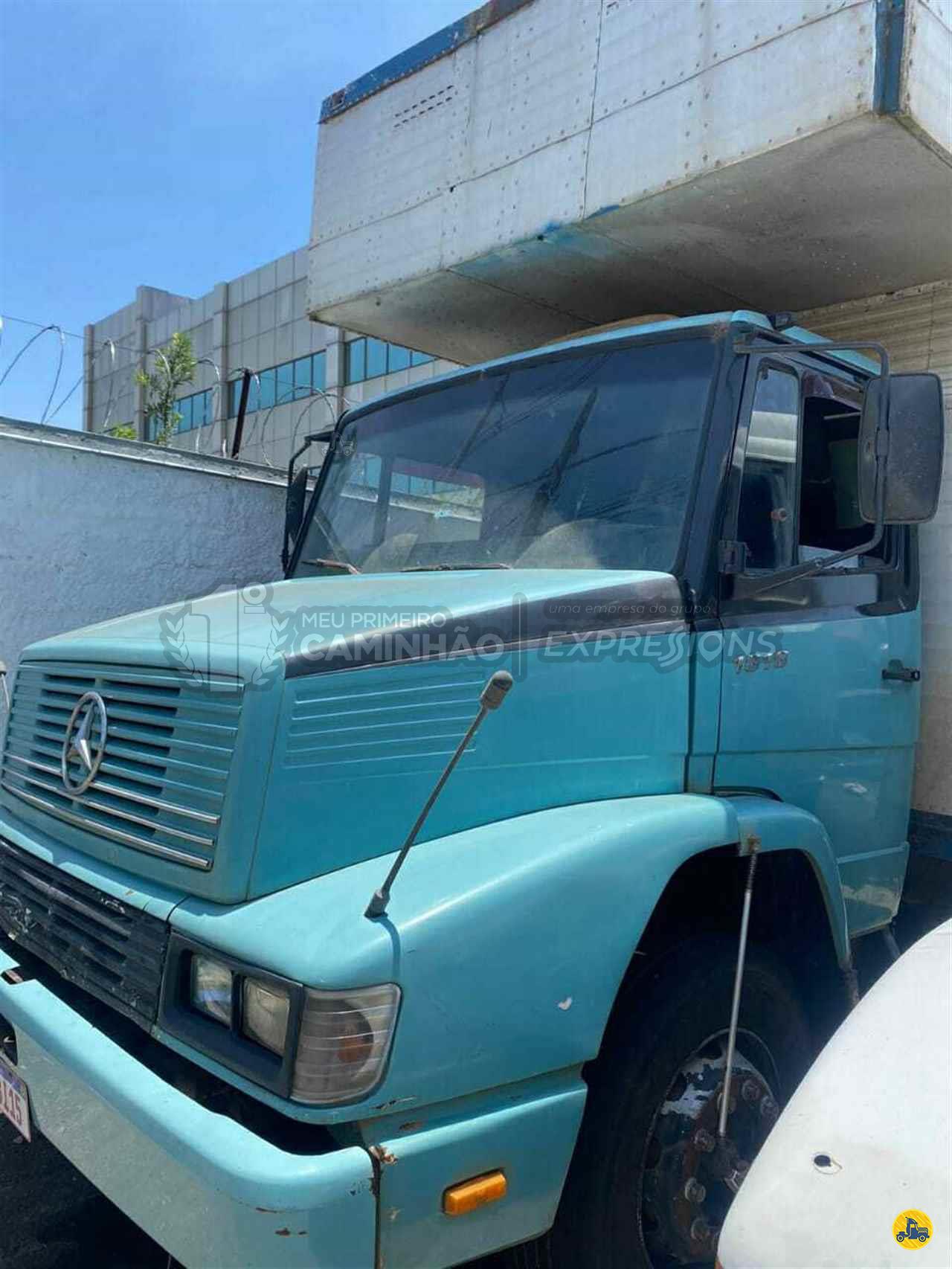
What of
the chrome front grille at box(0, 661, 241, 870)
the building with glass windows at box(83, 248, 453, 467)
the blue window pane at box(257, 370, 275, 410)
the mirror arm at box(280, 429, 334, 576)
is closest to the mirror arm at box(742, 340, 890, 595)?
the chrome front grille at box(0, 661, 241, 870)

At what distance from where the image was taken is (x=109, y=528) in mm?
→ 5352

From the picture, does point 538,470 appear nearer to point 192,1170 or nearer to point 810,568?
point 810,568

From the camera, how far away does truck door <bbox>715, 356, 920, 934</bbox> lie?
2955 millimetres

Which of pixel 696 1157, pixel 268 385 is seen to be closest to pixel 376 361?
pixel 268 385

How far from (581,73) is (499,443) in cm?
152

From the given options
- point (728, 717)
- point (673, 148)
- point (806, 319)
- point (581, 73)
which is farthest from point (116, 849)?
point (806, 319)

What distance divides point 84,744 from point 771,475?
2.10 meters

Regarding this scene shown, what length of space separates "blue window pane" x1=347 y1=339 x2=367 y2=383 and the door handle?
80.2 ft

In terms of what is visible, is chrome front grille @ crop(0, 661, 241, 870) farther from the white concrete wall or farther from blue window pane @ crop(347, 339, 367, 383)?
blue window pane @ crop(347, 339, 367, 383)

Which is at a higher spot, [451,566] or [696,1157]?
[451,566]

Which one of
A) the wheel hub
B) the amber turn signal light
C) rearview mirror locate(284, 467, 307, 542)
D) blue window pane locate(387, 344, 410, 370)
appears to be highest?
blue window pane locate(387, 344, 410, 370)

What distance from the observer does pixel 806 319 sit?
430cm

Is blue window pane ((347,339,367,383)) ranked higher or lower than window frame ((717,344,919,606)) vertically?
higher

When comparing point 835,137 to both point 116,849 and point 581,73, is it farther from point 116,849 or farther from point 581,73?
point 116,849
